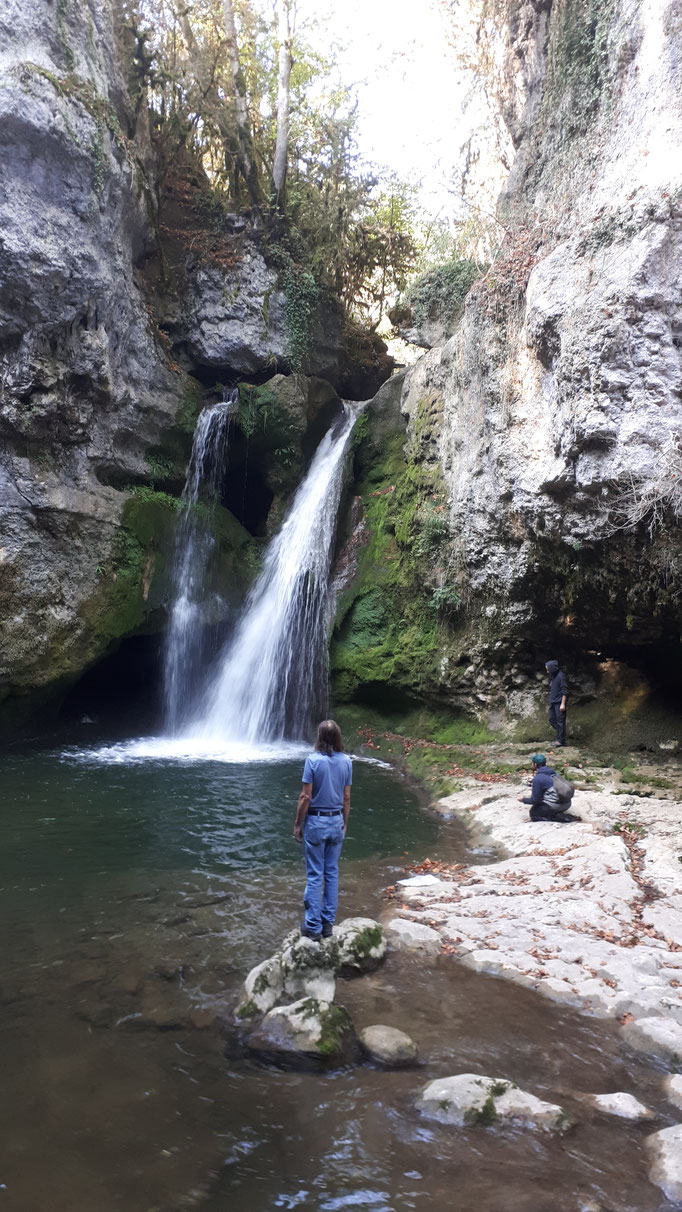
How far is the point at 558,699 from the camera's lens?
39.9 feet

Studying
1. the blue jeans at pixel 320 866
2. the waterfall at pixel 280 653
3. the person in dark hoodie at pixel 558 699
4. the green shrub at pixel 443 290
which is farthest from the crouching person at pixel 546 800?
the green shrub at pixel 443 290

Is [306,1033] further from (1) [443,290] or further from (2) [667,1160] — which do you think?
(1) [443,290]

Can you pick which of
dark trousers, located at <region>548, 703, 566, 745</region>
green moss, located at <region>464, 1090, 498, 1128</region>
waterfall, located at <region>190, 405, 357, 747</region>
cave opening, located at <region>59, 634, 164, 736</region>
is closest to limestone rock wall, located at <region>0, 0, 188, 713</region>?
cave opening, located at <region>59, 634, 164, 736</region>

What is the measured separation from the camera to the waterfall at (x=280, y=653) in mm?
16016

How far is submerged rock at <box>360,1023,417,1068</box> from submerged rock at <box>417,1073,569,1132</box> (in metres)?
0.33

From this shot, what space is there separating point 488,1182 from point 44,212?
48.9 feet

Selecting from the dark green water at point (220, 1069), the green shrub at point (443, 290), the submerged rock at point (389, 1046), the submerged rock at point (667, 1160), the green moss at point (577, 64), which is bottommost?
the dark green water at point (220, 1069)

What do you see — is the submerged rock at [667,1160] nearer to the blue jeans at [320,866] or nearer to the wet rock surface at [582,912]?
the wet rock surface at [582,912]

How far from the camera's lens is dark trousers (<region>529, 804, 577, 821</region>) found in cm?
886

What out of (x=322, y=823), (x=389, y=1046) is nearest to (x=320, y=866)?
(x=322, y=823)

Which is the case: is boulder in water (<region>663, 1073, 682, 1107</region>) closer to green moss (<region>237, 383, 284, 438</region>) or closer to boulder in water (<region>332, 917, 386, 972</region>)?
boulder in water (<region>332, 917, 386, 972</region>)

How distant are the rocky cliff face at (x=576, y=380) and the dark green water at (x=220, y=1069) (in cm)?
644

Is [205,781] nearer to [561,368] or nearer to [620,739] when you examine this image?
[620,739]

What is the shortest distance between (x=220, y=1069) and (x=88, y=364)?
1334 centimetres
